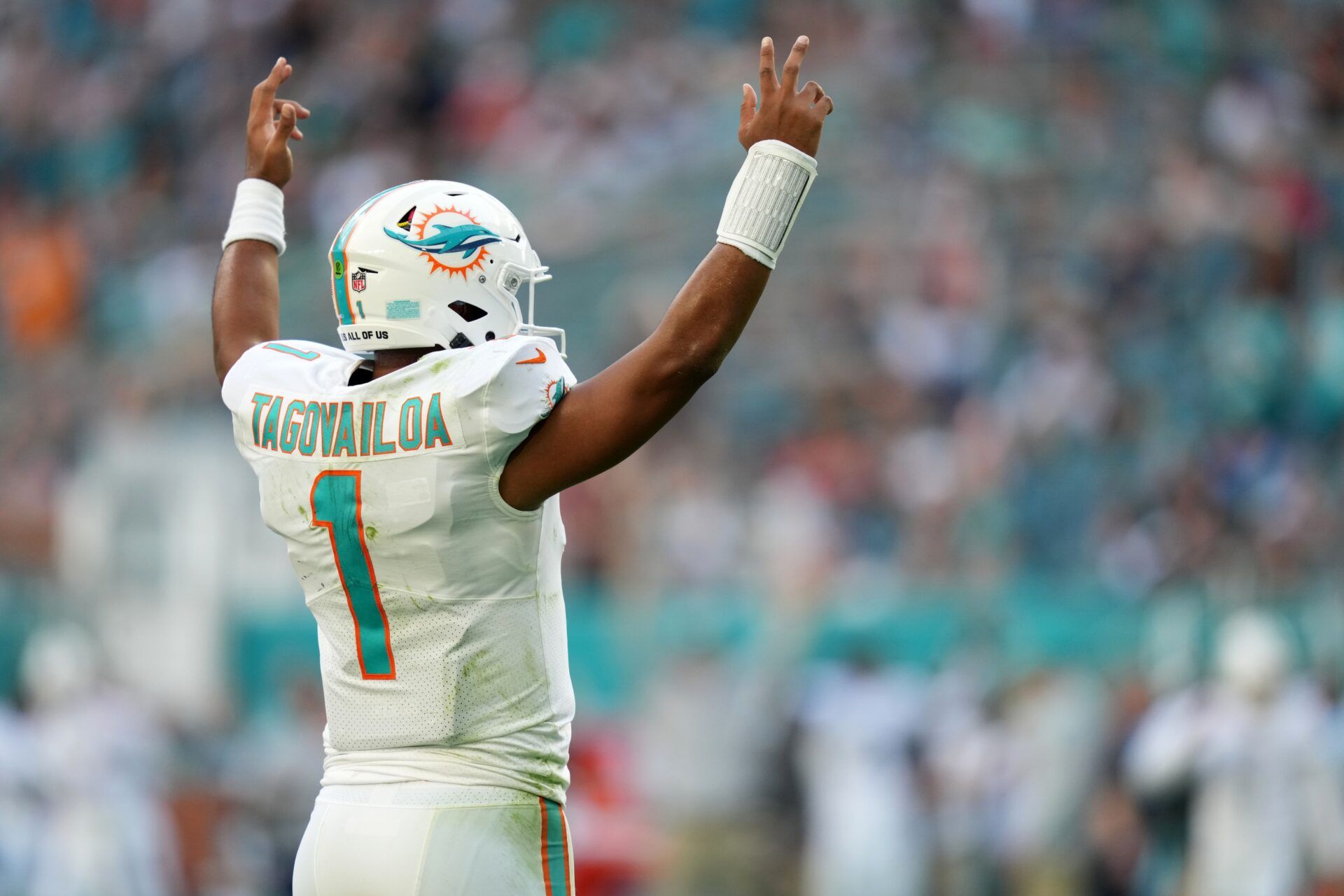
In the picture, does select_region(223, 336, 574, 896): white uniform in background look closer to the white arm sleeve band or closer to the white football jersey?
the white football jersey

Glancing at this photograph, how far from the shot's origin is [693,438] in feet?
35.3

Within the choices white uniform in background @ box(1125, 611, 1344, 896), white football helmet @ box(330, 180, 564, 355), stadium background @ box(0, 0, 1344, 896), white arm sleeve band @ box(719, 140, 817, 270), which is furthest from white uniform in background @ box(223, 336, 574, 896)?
stadium background @ box(0, 0, 1344, 896)

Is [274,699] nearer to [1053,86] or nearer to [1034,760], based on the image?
[1034,760]

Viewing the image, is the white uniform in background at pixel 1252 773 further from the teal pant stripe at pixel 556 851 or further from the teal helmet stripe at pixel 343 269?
the teal helmet stripe at pixel 343 269

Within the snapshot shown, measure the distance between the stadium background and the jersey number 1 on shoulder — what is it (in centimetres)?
671

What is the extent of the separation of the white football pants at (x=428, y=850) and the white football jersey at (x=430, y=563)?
0.05 metres

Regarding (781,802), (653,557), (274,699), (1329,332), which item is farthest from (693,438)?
(1329,332)

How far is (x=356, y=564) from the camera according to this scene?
10.7 feet

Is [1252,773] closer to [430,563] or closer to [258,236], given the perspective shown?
[258,236]

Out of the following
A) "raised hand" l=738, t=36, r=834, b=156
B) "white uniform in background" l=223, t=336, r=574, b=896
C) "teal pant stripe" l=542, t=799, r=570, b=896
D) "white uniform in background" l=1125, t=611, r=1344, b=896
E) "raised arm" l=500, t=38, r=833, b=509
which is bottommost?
"white uniform in background" l=1125, t=611, r=1344, b=896

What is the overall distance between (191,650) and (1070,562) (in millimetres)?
5230

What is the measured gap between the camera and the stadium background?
31.3 ft

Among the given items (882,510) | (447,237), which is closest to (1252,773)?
(882,510)

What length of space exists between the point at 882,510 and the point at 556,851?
23.8 ft
